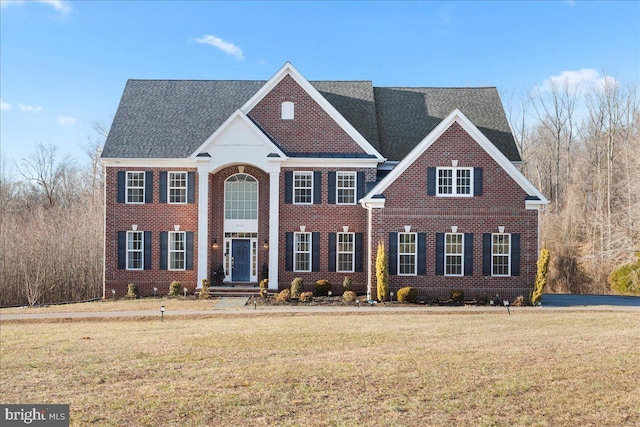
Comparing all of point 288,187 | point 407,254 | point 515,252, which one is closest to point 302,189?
point 288,187

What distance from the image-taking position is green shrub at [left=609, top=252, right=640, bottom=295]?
3098 cm

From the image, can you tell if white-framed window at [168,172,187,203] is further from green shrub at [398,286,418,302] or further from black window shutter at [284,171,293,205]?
green shrub at [398,286,418,302]

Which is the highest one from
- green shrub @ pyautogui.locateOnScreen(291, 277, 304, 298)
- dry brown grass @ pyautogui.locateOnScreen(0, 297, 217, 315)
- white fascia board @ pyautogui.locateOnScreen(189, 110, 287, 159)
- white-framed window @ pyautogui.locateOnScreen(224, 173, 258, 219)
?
white fascia board @ pyautogui.locateOnScreen(189, 110, 287, 159)

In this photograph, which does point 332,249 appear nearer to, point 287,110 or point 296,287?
point 296,287

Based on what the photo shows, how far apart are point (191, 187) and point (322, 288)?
7.53 metres

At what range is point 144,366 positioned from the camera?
465 inches

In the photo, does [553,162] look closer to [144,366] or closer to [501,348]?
[501,348]

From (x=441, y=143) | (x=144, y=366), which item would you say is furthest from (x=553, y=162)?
(x=144, y=366)

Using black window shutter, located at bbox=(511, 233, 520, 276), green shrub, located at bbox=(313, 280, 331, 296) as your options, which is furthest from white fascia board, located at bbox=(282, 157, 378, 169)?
black window shutter, located at bbox=(511, 233, 520, 276)

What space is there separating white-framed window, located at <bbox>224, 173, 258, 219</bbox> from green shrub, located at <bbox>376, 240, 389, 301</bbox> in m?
6.75

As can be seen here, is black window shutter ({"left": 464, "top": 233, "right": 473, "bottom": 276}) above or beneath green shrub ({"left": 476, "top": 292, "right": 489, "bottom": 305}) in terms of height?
above

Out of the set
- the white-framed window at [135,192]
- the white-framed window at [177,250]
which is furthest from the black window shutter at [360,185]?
the white-framed window at [135,192]

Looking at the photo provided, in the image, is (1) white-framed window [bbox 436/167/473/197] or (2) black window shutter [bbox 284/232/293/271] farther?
(2) black window shutter [bbox 284/232/293/271]

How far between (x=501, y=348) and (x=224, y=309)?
11229mm
